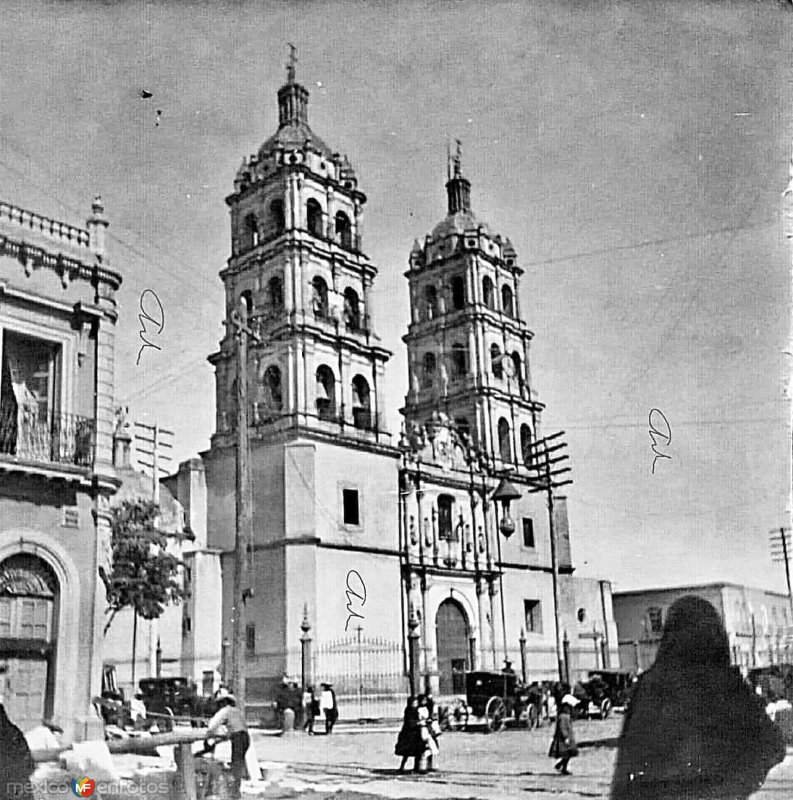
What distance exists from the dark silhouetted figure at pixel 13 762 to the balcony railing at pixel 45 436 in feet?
3.77

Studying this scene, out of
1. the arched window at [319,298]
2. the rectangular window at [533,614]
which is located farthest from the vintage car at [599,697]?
the rectangular window at [533,614]

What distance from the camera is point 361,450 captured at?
1152cm

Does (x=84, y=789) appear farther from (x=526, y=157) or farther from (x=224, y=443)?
(x=526, y=157)

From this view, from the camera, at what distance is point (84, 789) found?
3.54m

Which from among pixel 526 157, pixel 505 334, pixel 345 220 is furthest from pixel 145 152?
pixel 345 220

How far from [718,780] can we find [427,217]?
2.99 m

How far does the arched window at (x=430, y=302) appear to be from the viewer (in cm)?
906

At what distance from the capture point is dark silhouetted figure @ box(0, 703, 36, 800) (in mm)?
3426

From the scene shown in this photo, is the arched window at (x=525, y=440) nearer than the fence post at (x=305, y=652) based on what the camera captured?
Yes

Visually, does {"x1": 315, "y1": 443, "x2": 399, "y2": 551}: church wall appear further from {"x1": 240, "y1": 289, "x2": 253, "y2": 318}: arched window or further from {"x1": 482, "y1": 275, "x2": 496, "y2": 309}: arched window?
{"x1": 240, "y1": 289, "x2": 253, "y2": 318}: arched window

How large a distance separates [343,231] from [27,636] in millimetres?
7267

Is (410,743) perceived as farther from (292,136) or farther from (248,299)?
(292,136)
